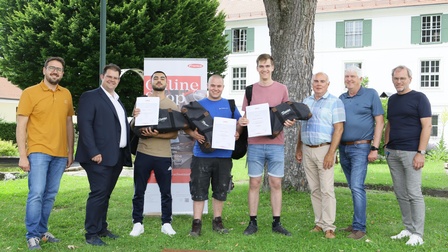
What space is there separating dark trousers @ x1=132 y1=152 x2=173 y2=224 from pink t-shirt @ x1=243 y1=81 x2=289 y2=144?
1165 millimetres

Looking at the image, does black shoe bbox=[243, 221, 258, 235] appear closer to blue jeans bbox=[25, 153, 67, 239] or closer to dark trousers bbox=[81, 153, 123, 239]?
dark trousers bbox=[81, 153, 123, 239]

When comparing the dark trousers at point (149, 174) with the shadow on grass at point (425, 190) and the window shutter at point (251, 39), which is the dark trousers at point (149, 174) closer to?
the shadow on grass at point (425, 190)

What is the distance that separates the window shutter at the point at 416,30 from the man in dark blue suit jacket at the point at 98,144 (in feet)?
88.2

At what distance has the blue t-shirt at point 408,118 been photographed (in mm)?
5664

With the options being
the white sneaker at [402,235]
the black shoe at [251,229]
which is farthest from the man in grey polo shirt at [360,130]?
the black shoe at [251,229]

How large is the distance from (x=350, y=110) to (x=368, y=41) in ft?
84.5

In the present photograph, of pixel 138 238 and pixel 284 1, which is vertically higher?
pixel 284 1

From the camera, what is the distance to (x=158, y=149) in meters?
6.21

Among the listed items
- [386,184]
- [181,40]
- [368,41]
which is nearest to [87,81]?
[181,40]

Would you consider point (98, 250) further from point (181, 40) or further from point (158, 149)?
point (181, 40)

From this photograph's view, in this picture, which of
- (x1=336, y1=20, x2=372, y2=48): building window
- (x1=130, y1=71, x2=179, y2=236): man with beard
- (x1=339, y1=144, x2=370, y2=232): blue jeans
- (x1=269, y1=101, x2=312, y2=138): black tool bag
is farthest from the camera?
(x1=336, y1=20, x2=372, y2=48): building window

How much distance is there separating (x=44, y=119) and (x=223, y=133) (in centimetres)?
211

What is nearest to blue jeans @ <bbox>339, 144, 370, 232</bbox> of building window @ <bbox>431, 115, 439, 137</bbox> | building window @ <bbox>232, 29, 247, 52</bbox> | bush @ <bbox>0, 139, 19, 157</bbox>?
bush @ <bbox>0, 139, 19, 157</bbox>

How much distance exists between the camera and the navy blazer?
18.3 ft
